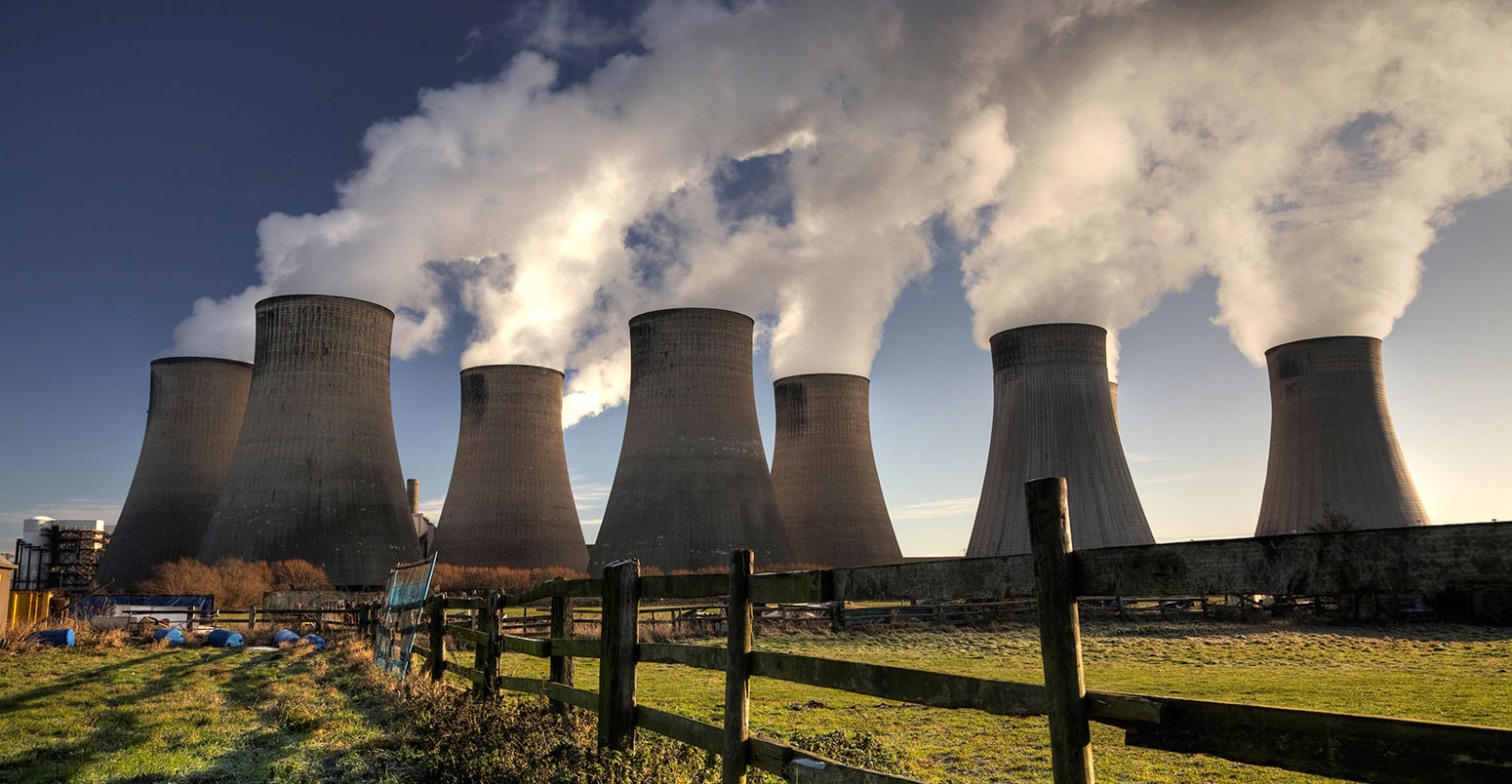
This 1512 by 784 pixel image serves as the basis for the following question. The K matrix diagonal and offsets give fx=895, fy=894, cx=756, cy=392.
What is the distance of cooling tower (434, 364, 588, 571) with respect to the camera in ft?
106

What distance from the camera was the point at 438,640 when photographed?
6.73 m

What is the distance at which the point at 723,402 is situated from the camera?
2777cm

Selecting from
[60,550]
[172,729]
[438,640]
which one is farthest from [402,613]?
[60,550]

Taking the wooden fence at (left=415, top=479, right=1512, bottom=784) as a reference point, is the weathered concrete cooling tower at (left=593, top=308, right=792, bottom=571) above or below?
above

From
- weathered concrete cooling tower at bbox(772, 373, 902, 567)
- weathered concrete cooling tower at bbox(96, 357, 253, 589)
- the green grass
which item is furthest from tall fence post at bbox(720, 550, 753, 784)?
weathered concrete cooling tower at bbox(96, 357, 253, 589)

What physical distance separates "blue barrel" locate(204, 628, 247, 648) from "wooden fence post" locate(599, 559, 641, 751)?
11.6m

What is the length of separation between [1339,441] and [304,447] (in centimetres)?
3247

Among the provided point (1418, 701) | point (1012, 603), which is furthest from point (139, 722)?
point (1012, 603)

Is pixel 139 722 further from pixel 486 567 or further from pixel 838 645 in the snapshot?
pixel 486 567

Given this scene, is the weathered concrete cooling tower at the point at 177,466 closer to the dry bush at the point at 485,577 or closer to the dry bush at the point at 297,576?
the dry bush at the point at 297,576

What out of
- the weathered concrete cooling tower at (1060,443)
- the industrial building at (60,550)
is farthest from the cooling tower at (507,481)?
the industrial building at (60,550)

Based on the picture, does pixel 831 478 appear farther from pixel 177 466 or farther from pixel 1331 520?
pixel 177 466

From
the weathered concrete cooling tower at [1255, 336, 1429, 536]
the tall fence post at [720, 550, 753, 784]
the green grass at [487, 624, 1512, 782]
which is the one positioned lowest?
the green grass at [487, 624, 1512, 782]

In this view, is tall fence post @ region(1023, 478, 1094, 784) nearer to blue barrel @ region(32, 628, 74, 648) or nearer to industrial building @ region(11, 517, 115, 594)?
blue barrel @ region(32, 628, 74, 648)
